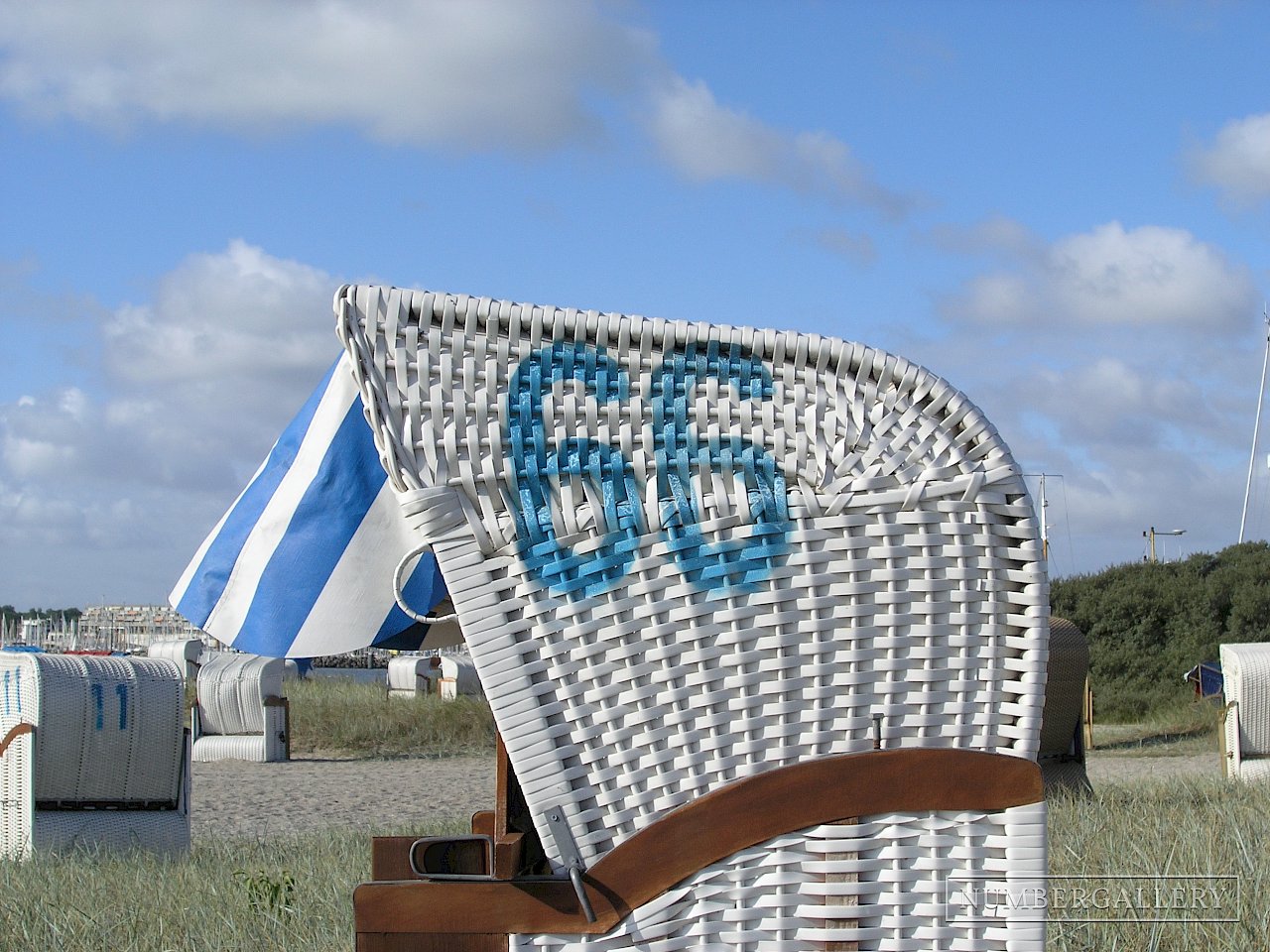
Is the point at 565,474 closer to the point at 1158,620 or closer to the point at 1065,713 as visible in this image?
the point at 1065,713

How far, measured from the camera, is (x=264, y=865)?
6.06m

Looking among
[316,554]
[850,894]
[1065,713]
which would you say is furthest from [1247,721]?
[316,554]

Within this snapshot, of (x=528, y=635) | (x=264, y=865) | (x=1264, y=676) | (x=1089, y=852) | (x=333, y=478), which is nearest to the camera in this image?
(x=528, y=635)

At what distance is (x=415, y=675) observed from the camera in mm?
27453

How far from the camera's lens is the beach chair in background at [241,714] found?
61.2ft

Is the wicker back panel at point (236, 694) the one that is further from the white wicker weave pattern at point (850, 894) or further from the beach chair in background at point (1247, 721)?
the white wicker weave pattern at point (850, 894)

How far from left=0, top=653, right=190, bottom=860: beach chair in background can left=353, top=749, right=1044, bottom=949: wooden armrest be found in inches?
247

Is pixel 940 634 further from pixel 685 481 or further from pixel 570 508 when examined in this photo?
pixel 570 508

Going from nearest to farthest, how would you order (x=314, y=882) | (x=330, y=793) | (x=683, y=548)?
(x=683, y=548) < (x=314, y=882) < (x=330, y=793)

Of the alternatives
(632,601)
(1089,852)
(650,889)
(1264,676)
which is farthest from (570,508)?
(1264,676)

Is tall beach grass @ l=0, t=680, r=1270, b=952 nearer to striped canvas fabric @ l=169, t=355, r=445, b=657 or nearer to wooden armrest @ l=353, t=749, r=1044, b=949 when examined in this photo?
wooden armrest @ l=353, t=749, r=1044, b=949

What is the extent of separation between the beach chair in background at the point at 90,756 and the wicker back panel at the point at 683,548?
6.50 metres

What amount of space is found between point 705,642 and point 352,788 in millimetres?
13644

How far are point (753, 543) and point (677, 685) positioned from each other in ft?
0.80
